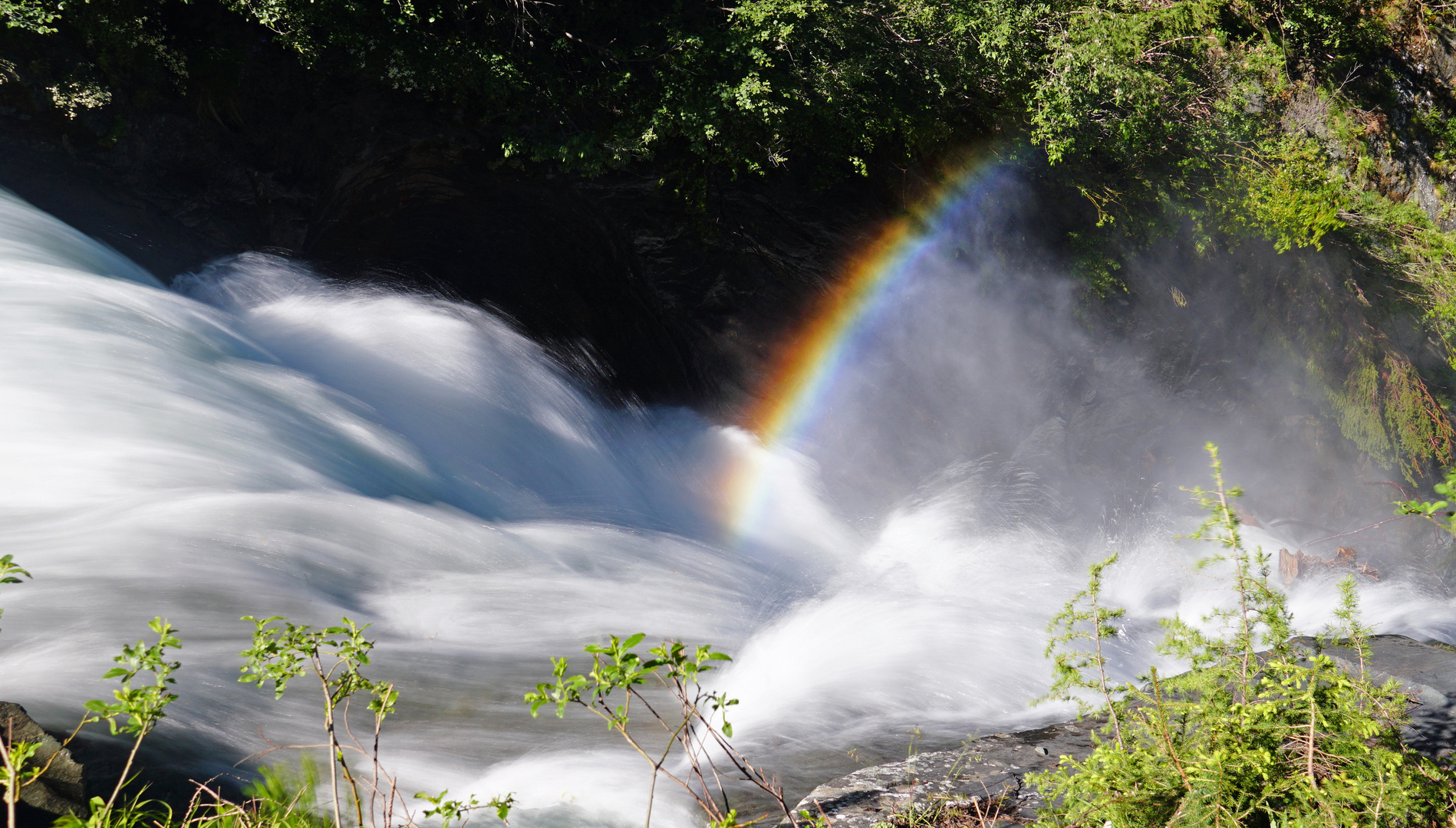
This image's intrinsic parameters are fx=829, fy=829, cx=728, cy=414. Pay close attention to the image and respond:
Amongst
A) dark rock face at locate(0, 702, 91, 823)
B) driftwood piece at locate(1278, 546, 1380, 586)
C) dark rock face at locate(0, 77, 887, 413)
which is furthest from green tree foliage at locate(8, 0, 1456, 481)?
dark rock face at locate(0, 702, 91, 823)

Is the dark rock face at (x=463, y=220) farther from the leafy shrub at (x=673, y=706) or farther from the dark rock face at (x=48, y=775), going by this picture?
the dark rock face at (x=48, y=775)

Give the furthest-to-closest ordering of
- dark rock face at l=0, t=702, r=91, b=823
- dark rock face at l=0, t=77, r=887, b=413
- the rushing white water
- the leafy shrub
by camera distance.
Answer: dark rock face at l=0, t=77, r=887, b=413
the rushing white water
dark rock face at l=0, t=702, r=91, b=823
the leafy shrub

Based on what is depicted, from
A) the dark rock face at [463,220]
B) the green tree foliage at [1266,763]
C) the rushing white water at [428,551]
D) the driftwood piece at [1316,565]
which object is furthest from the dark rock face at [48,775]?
the driftwood piece at [1316,565]

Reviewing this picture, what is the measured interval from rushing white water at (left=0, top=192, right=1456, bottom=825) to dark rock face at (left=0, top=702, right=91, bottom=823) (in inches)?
9.6

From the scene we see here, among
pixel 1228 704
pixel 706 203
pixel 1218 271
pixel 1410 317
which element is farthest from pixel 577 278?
pixel 1410 317

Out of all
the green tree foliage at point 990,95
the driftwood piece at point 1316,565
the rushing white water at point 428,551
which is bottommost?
the rushing white water at point 428,551

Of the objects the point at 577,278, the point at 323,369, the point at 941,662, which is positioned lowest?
the point at 941,662

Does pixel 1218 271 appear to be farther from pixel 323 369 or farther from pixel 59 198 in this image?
pixel 59 198

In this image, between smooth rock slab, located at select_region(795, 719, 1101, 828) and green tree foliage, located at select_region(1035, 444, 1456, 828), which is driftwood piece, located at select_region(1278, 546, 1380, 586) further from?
green tree foliage, located at select_region(1035, 444, 1456, 828)

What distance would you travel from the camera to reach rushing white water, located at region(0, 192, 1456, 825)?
3.10 m

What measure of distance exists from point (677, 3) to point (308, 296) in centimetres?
402

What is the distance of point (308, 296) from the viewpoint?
696 cm

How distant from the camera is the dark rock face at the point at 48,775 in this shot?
2213 mm

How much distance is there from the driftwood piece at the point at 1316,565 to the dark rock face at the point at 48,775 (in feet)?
30.9
